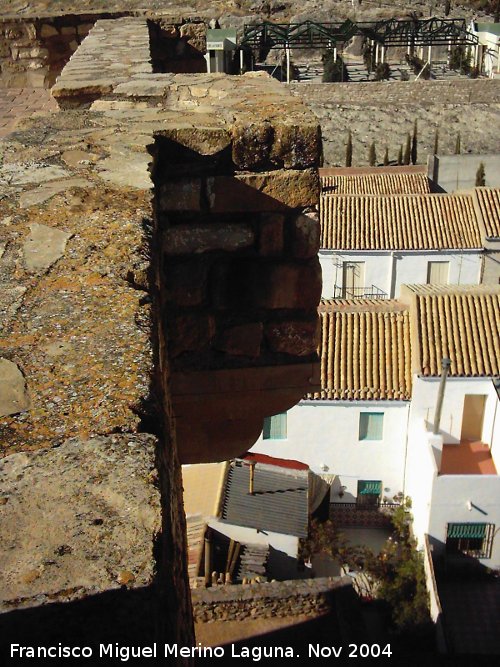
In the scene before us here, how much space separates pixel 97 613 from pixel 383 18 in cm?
4451

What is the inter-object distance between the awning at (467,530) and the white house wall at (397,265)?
846 centimetres

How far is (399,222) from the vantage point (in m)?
21.0

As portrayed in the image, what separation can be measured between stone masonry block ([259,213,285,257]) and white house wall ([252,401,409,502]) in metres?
11.2

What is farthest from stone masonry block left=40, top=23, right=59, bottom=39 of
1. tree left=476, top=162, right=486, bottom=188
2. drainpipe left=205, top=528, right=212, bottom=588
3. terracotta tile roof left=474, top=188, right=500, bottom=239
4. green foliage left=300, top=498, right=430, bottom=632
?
tree left=476, top=162, right=486, bottom=188

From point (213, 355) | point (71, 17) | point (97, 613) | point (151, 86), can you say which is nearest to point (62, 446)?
point (97, 613)

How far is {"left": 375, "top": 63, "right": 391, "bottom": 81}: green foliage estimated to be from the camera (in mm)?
35094

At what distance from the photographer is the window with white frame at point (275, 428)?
48.0 feet

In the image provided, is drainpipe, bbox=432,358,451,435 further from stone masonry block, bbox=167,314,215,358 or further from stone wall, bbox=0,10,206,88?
stone masonry block, bbox=167,314,215,358

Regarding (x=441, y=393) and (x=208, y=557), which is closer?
(x=208, y=557)

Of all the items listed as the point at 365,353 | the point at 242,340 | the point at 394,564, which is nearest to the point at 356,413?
the point at 365,353

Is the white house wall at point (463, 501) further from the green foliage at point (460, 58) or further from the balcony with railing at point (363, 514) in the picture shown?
the green foliage at point (460, 58)

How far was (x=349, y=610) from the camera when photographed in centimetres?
1075

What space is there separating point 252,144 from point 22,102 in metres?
5.13

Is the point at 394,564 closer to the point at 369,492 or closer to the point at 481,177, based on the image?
the point at 369,492
